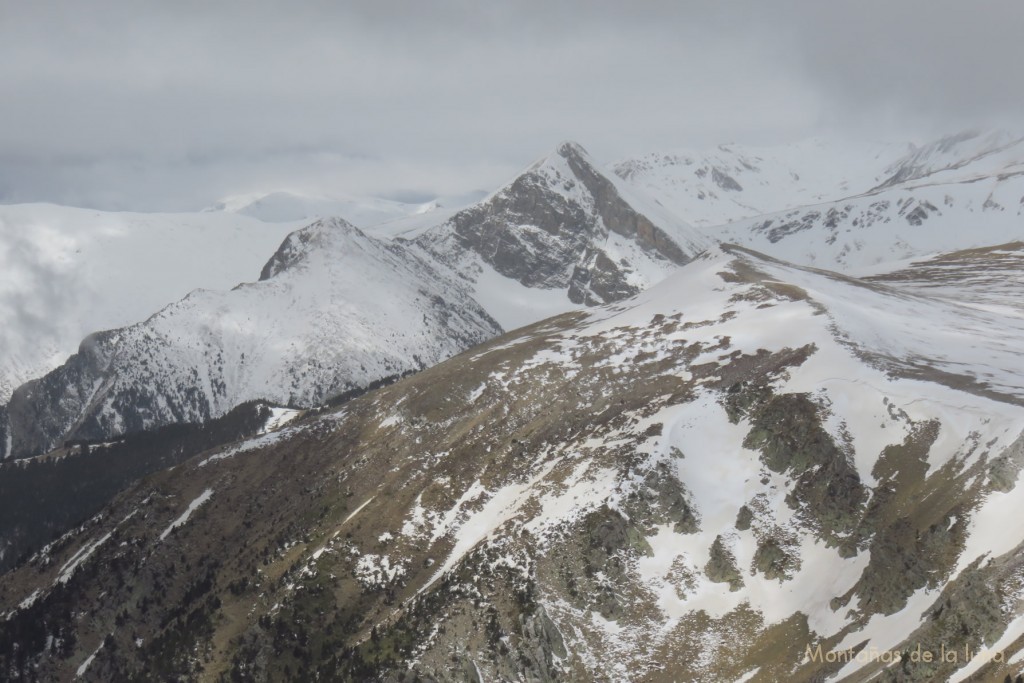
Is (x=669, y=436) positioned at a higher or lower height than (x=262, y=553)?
higher

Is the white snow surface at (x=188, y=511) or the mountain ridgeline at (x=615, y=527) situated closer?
the mountain ridgeline at (x=615, y=527)

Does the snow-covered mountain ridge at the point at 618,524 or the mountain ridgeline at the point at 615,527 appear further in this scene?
the snow-covered mountain ridge at the point at 618,524

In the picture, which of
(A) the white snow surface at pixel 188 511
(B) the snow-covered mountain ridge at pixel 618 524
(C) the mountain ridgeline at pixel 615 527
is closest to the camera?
(C) the mountain ridgeline at pixel 615 527

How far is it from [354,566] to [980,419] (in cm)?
8471

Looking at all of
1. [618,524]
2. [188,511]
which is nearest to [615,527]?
[618,524]

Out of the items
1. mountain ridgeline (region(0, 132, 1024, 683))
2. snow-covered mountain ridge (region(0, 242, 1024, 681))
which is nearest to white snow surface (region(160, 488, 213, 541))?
mountain ridgeline (region(0, 132, 1024, 683))

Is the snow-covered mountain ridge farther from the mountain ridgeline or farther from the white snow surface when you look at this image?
the white snow surface

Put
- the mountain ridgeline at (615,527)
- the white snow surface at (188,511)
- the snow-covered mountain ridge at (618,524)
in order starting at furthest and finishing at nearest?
1. the white snow surface at (188,511)
2. the snow-covered mountain ridge at (618,524)
3. the mountain ridgeline at (615,527)

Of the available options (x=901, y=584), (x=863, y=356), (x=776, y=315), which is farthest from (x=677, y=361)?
(x=901, y=584)

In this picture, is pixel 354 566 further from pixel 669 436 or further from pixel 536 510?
pixel 669 436

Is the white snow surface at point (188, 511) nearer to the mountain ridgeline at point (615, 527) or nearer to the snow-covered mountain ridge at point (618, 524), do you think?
the mountain ridgeline at point (615, 527)

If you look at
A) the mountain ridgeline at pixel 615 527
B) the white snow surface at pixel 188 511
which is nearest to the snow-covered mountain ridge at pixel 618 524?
the mountain ridgeline at pixel 615 527

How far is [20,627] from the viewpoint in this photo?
459ft

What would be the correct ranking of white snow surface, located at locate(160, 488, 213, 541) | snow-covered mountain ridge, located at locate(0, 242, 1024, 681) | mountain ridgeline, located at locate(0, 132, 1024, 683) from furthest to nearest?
white snow surface, located at locate(160, 488, 213, 541) → snow-covered mountain ridge, located at locate(0, 242, 1024, 681) → mountain ridgeline, located at locate(0, 132, 1024, 683)
